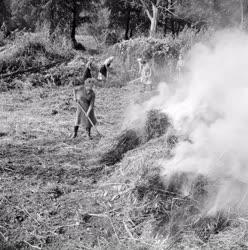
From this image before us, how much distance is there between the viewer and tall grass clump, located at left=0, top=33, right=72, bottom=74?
16562 millimetres

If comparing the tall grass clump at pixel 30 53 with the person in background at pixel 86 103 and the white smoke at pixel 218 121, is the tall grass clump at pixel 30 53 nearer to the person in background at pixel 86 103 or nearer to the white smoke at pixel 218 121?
the person in background at pixel 86 103

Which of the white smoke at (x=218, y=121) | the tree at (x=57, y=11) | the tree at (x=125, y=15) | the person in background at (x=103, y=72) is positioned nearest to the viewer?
the white smoke at (x=218, y=121)

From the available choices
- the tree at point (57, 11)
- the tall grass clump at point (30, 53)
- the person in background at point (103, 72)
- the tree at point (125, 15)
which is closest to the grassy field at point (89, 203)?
the person in background at point (103, 72)

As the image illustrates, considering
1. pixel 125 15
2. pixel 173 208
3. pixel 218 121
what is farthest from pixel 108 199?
pixel 125 15

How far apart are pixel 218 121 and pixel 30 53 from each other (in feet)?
42.5

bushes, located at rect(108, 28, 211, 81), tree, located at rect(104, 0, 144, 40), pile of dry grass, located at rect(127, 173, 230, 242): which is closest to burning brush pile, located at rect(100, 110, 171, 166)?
pile of dry grass, located at rect(127, 173, 230, 242)

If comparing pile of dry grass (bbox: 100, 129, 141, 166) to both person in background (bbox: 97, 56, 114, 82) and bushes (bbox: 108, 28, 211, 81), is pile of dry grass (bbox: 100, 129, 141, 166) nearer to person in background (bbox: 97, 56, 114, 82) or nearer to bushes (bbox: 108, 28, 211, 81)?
person in background (bbox: 97, 56, 114, 82)

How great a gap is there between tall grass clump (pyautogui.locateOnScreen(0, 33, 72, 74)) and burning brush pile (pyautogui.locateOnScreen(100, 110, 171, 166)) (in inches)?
413

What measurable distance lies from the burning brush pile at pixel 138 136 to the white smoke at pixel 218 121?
8.8 inches

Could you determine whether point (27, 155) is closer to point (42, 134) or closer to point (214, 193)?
point (42, 134)

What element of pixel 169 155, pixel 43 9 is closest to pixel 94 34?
pixel 43 9

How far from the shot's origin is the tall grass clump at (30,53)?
1656 cm

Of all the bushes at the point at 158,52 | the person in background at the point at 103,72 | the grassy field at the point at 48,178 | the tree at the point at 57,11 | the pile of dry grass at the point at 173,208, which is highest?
the tree at the point at 57,11

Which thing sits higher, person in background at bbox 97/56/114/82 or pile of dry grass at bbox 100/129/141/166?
person in background at bbox 97/56/114/82
